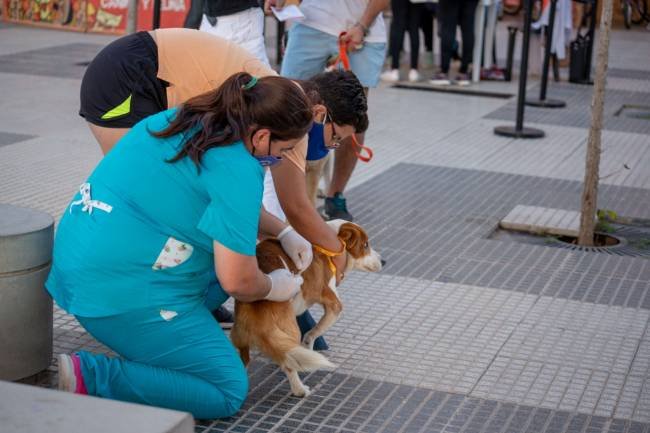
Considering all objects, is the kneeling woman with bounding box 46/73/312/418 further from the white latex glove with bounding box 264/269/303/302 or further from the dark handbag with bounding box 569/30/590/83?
the dark handbag with bounding box 569/30/590/83

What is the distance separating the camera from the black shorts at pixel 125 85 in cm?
457

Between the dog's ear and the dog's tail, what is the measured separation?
2.59ft

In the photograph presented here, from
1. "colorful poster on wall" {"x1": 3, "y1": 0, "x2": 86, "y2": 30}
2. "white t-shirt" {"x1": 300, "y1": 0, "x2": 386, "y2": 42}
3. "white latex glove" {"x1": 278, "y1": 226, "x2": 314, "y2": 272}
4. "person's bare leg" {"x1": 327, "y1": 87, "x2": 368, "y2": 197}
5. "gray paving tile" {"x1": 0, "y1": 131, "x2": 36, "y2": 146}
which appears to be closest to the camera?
"white latex glove" {"x1": 278, "y1": 226, "x2": 314, "y2": 272}

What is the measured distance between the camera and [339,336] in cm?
506

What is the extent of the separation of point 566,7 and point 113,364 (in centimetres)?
1087

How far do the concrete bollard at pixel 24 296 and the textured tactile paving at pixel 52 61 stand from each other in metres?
8.08

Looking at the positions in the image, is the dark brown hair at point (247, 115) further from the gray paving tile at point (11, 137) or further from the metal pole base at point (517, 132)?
the metal pole base at point (517, 132)

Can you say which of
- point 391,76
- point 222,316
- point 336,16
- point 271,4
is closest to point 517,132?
point 391,76

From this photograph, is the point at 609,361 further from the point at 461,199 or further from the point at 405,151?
the point at 405,151

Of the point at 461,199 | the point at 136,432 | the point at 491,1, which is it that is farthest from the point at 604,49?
the point at 491,1

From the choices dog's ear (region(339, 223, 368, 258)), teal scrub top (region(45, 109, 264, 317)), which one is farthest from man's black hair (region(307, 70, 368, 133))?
teal scrub top (region(45, 109, 264, 317))

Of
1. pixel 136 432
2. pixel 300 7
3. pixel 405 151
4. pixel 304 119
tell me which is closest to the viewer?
pixel 136 432

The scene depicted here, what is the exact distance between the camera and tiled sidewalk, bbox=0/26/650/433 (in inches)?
170

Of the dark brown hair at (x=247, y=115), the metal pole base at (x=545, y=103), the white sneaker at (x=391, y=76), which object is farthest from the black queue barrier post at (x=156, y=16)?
the dark brown hair at (x=247, y=115)
